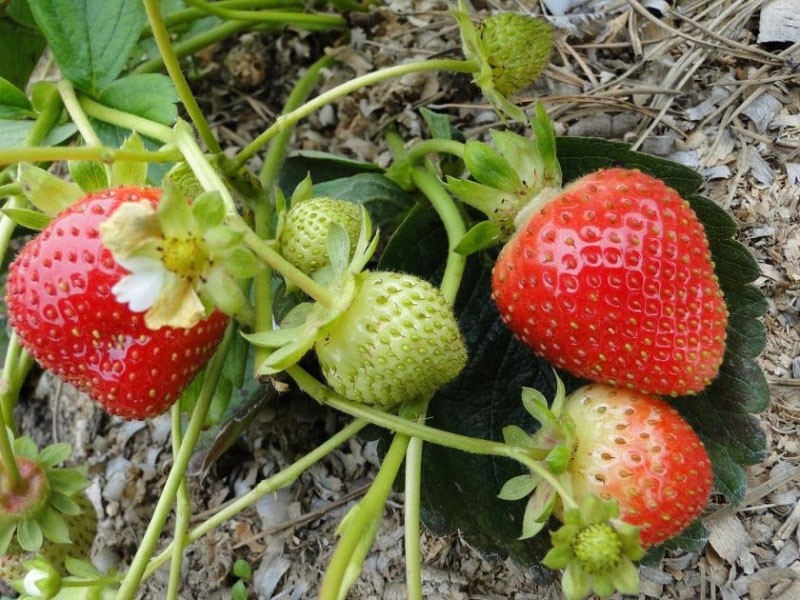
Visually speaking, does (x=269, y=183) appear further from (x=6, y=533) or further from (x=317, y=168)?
(x=6, y=533)

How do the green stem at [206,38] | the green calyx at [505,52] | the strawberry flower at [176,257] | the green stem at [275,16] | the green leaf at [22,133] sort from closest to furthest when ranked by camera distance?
the strawberry flower at [176,257], the green calyx at [505,52], the green leaf at [22,133], the green stem at [275,16], the green stem at [206,38]

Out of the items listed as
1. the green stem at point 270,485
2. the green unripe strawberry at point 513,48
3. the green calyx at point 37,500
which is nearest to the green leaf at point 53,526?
the green calyx at point 37,500

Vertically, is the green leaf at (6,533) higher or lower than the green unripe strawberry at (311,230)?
lower

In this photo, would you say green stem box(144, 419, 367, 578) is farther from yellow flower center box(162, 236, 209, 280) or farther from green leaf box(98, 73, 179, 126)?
green leaf box(98, 73, 179, 126)

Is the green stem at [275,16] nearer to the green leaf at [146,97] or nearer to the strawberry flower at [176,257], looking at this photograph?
the green leaf at [146,97]

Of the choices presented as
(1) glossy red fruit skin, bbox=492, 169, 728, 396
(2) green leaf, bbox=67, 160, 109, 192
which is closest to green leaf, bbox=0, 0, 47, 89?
(2) green leaf, bbox=67, 160, 109, 192

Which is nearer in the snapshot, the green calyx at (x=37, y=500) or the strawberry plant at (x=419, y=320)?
the strawberry plant at (x=419, y=320)

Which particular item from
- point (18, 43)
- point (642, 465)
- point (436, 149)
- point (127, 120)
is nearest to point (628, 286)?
point (642, 465)

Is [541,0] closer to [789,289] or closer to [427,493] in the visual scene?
[789,289]
